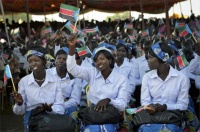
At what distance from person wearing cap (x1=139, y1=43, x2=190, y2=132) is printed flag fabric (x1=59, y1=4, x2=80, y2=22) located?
3.72 ft

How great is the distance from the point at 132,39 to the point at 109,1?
1602 cm

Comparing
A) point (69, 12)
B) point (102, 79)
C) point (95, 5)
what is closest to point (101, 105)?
point (102, 79)

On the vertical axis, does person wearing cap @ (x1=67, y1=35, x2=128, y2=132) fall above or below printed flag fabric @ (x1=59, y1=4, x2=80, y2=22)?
below

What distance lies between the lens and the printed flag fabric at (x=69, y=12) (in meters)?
6.35

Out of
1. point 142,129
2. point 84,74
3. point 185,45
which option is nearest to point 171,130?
point 142,129

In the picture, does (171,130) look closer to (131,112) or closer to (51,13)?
(131,112)

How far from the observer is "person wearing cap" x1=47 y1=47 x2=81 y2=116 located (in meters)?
6.59

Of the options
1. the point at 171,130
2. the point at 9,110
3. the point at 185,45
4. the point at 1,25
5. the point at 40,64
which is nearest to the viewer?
the point at 171,130

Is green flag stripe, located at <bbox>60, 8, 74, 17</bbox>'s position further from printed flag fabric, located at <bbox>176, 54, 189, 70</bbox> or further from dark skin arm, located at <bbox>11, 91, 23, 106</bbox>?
printed flag fabric, located at <bbox>176, 54, 189, 70</bbox>

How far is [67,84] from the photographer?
22.2 feet

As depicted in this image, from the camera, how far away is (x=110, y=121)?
18.1ft

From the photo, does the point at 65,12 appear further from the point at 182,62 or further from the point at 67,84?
the point at 182,62

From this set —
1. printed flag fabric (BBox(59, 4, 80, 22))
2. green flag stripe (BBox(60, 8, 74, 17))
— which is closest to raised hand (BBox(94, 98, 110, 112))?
printed flag fabric (BBox(59, 4, 80, 22))

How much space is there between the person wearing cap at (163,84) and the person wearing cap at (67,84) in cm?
110
